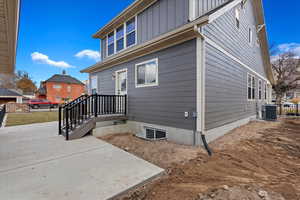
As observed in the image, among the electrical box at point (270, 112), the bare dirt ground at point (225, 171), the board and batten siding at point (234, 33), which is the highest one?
the board and batten siding at point (234, 33)

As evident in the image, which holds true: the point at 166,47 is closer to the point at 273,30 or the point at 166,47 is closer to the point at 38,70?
the point at 273,30

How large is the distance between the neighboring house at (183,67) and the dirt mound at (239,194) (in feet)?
6.21

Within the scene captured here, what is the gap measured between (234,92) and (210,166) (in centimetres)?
445

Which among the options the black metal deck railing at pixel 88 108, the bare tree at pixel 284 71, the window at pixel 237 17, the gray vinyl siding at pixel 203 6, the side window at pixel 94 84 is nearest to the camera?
the gray vinyl siding at pixel 203 6

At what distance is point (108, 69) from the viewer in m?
7.64

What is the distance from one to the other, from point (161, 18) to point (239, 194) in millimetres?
5674

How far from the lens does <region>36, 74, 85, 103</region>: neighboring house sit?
29670mm

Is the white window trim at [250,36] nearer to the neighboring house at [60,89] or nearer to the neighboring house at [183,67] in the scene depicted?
the neighboring house at [183,67]

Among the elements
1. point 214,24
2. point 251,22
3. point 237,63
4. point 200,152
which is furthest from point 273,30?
point 200,152

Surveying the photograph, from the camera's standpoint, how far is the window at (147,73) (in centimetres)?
513

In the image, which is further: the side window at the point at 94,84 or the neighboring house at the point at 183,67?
the side window at the point at 94,84

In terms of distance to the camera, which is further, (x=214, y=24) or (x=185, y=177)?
(x=214, y=24)

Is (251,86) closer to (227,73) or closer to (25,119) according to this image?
(227,73)

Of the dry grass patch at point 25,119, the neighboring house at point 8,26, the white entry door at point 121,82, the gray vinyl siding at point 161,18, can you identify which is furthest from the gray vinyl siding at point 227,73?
the dry grass patch at point 25,119
